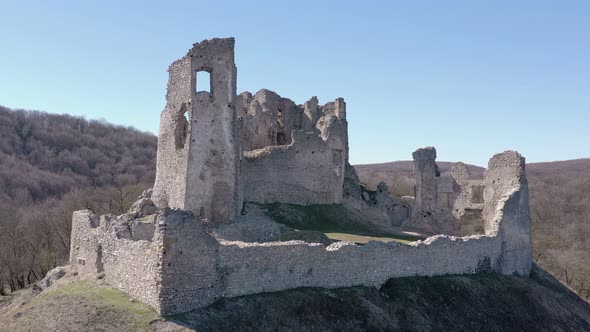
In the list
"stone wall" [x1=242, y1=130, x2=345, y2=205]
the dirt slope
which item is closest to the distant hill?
"stone wall" [x1=242, y1=130, x2=345, y2=205]

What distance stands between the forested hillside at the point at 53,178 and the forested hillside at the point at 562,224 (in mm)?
24413

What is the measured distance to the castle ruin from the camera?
635 inches

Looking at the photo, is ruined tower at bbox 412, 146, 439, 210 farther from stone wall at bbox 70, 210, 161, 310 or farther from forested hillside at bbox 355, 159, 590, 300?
stone wall at bbox 70, 210, 161, 310

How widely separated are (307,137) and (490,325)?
1375 centimetres

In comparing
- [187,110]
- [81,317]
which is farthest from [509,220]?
[81,317]

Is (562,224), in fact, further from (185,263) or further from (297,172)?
(185,263)

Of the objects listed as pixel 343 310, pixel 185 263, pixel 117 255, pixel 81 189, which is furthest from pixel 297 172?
pixel 81 189

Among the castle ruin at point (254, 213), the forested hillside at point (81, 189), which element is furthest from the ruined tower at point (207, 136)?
the forested hillside at point (81, 189)

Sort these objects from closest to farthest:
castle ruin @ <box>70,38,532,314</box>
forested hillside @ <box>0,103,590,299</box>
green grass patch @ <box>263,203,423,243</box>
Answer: castle ruin @ <box>70,38,532,314</box>, green grass patch @ <box>263,203,423,243</box>, forested hillside @ <box>0,103,590,299</box>

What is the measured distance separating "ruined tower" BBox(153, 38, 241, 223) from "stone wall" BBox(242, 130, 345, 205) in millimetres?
5042

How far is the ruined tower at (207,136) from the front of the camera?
77.7 feet

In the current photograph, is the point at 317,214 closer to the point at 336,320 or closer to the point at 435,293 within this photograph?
the point at 435,293

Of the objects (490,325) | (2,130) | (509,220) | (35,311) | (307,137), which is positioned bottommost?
(490,325)

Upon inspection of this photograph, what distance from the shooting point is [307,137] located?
31438mm
